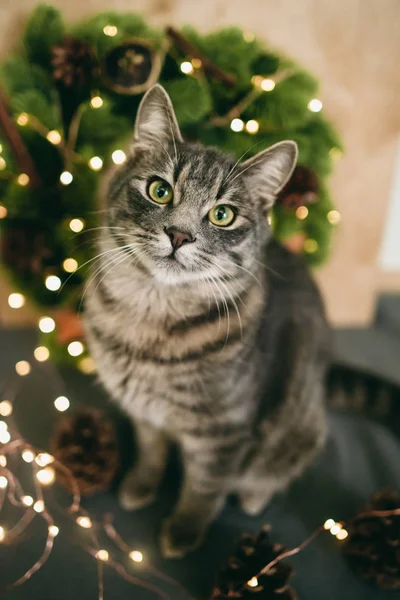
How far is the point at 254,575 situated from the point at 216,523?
214 mm

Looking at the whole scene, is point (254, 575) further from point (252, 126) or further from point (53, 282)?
point (252, 126)

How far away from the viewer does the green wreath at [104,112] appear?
3.17ft

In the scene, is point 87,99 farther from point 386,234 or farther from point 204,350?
point 386,234

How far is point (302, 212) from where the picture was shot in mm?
1184

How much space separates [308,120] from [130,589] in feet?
3.75

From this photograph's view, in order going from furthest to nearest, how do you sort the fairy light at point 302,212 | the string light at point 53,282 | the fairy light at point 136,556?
the fairy light at point 302,212 < the string light at point 53,282 < the fairy light at point 136,556

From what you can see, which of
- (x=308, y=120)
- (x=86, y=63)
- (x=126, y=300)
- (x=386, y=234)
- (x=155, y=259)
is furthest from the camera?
(x=386, y=234)

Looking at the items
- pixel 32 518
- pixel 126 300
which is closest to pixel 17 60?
pixel 126 300

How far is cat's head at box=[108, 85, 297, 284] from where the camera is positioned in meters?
0.72

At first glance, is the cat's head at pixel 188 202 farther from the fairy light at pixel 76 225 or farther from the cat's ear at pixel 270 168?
the fairy light at pixel 76 225

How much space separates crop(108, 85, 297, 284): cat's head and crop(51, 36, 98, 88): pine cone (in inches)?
12.1

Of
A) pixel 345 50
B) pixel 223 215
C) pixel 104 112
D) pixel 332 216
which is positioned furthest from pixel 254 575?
pixel 345 50

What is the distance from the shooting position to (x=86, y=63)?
0.97 meters

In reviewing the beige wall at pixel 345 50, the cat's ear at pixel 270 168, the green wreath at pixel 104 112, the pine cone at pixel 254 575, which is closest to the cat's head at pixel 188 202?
the cat's ear at pixel 270 168
